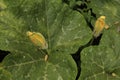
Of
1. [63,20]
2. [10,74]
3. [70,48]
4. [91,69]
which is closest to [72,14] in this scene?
[63,20]

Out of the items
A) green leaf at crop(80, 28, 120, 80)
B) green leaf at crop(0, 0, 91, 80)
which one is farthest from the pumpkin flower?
green leaf at crop(80, 28, 120, 80)

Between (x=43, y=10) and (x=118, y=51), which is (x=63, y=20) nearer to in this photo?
(x=43, y=10)

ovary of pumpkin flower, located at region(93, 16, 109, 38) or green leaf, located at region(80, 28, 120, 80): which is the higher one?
ovary of pumpkin flower, located at region(93, 16, 109, 38)

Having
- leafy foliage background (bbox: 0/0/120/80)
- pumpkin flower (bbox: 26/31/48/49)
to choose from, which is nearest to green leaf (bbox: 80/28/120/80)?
leafy foliage background (bbox: 0/0/120/80)

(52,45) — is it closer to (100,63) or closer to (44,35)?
(44,35)

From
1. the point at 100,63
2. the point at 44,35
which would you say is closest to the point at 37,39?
the point at 44,35

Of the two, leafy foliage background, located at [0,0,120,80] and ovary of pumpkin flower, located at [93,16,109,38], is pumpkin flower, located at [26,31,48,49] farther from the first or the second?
ovary of pumpkin flower, located at [93,16,109,38]

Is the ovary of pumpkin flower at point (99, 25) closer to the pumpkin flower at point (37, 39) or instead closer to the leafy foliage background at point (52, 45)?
the leafy foliage background at point (52, 45)

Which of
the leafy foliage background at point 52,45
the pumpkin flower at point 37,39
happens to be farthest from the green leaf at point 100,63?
the pumpkin flower at point 37,39
